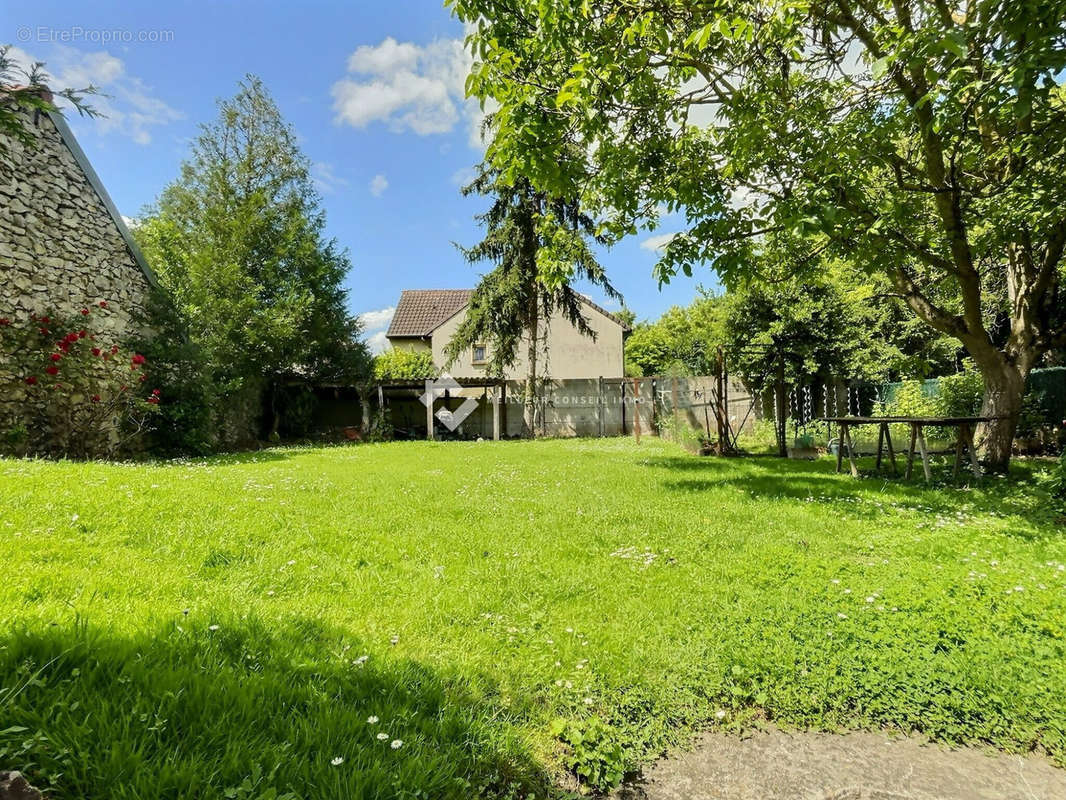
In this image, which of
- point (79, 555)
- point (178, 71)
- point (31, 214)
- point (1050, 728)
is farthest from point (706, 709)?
point (31, 214)

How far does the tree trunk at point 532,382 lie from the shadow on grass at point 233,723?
1506cm

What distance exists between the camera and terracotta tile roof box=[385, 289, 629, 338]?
24.5m

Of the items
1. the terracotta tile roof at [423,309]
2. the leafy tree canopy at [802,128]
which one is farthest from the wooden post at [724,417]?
the terracotta tile roof at [423,309]

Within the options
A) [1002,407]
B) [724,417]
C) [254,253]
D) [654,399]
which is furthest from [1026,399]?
[254,253]

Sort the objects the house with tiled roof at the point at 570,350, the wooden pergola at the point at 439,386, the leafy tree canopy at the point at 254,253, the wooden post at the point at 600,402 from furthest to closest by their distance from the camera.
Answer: the house with tiled roof at the point at 570,350 < the wooden post at the point at 600,402 < the wooden pergola at the point at 439,386 < the leafy tree canopy at the point at 254,253

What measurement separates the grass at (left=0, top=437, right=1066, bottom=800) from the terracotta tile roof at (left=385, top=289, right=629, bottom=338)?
19.5m

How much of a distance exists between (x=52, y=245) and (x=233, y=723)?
1008 centimetres

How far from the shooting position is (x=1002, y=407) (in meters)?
7.16

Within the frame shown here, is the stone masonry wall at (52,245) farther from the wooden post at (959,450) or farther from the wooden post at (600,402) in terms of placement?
the wooden post at (959,450)

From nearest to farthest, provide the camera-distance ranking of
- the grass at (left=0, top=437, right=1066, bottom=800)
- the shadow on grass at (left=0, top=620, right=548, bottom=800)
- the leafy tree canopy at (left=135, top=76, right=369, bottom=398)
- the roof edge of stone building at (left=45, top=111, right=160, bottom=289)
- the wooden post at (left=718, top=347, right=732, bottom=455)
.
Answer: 1. the shadow on grass at (left=0, top=620, right=548, bottom=800)
2. the grass at (left=0, top=437, right=1066, bottom=800)
3. the roof edge of stone building at (left=45, top=111, right=160, bottom=289)
4. the wooden post at (left=718, top=347, right=732, bottom=455)
5. the leafy tree canopy at (left=135, top=76, right=369, bottom=398)

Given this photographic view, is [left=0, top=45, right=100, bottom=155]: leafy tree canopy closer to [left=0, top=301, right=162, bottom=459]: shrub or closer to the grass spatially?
the grass

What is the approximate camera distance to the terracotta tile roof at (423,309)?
24.6m

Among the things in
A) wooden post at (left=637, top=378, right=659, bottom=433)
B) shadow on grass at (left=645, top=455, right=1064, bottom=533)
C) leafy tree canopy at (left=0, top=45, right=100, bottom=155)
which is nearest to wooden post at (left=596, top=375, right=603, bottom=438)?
wooden post at (left=637, top=378, right=659, bottom=433)

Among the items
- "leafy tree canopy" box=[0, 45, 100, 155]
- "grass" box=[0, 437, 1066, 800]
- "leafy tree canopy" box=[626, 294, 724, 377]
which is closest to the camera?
"grass" box=[0, 437, 1066, 800]
